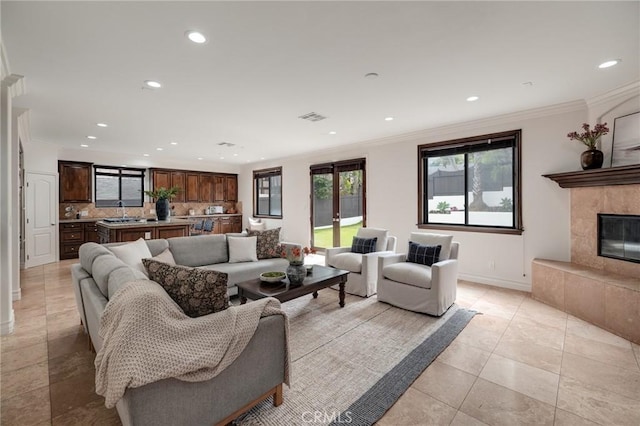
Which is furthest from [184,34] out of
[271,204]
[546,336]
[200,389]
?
[271,204]

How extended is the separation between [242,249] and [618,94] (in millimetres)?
5054

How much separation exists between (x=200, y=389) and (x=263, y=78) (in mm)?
2776

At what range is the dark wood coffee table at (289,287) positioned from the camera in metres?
2.86

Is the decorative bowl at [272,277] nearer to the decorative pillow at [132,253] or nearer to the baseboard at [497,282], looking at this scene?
the decorative pillow at [132,253]

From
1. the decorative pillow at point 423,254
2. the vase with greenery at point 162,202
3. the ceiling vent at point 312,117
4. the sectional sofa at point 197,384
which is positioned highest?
the ceiling vent at point 312,117

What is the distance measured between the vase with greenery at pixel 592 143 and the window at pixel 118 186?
935 centimetres

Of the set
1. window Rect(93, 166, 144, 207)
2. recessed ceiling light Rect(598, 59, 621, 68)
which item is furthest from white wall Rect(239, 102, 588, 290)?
window Rect(93, 166, 144, 207)

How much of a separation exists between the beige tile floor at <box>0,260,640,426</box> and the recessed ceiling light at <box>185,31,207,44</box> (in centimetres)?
272

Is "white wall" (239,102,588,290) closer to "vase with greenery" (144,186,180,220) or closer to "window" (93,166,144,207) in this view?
"vase with greenery" (144,186,180,220)

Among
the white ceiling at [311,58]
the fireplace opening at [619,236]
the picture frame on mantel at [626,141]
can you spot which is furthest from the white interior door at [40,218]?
the picture frame on mantel at [626,141]

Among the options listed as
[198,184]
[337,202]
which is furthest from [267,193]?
[337,202]

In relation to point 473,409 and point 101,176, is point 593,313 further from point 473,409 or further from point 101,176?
point 101,176

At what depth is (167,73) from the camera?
2920 mm

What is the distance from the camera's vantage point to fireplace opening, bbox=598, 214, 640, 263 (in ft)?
10.5
